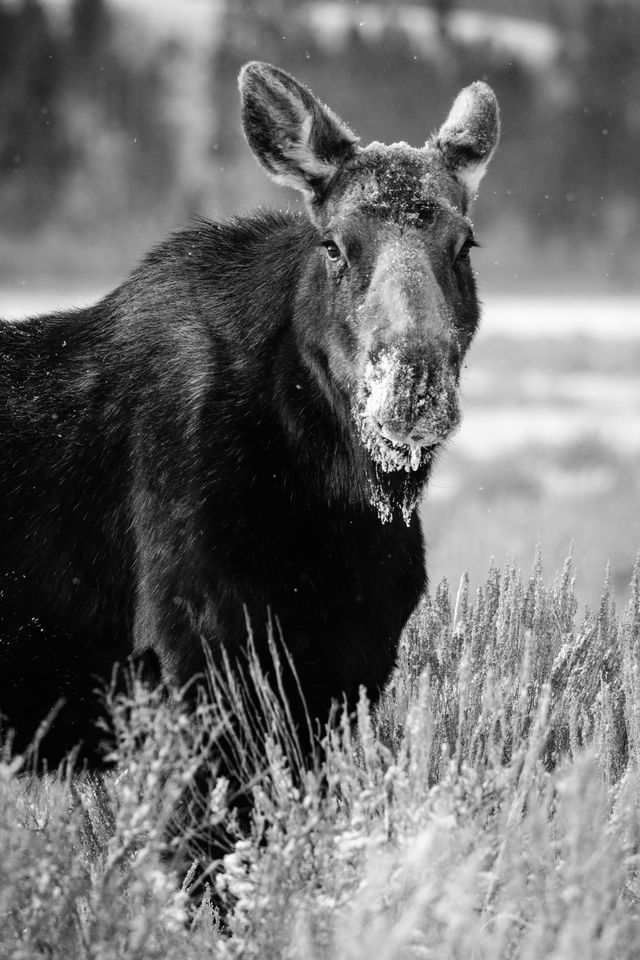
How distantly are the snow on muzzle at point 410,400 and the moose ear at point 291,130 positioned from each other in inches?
40.3

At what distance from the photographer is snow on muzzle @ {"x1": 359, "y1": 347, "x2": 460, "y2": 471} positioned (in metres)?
3.29

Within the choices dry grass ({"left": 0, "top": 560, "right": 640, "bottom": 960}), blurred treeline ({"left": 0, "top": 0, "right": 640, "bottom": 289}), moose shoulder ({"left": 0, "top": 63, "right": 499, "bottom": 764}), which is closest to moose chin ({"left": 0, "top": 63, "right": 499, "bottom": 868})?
moose shoulder ({"left": 0, "top": 63, "right": 499, "bottom": 764})

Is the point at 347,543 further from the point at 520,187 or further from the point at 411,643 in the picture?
the point at 520,187

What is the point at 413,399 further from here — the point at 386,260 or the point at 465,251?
the point at 465,251

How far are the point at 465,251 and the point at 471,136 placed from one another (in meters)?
0.66

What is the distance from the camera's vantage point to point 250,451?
3.81 metres

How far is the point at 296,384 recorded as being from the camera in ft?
12.6

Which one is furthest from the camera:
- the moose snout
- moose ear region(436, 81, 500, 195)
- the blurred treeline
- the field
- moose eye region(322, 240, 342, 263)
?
the blurred treeline

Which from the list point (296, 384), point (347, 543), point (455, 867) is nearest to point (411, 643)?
point (347, 543)

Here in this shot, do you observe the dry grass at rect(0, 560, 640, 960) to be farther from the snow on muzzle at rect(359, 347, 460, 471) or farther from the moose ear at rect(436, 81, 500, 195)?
the moose ear at rect(436, 81, 500, 195)

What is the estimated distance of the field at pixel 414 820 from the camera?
2.38 meters

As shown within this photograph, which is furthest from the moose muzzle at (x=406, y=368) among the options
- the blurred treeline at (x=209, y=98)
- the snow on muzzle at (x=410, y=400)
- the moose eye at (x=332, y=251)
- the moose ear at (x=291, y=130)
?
the blurred treeline at (x=209, y=98)

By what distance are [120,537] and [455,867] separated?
6.24 ft

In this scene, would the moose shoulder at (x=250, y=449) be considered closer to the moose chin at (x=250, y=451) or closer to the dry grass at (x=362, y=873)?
the moose chin at (x=250, y=451)
